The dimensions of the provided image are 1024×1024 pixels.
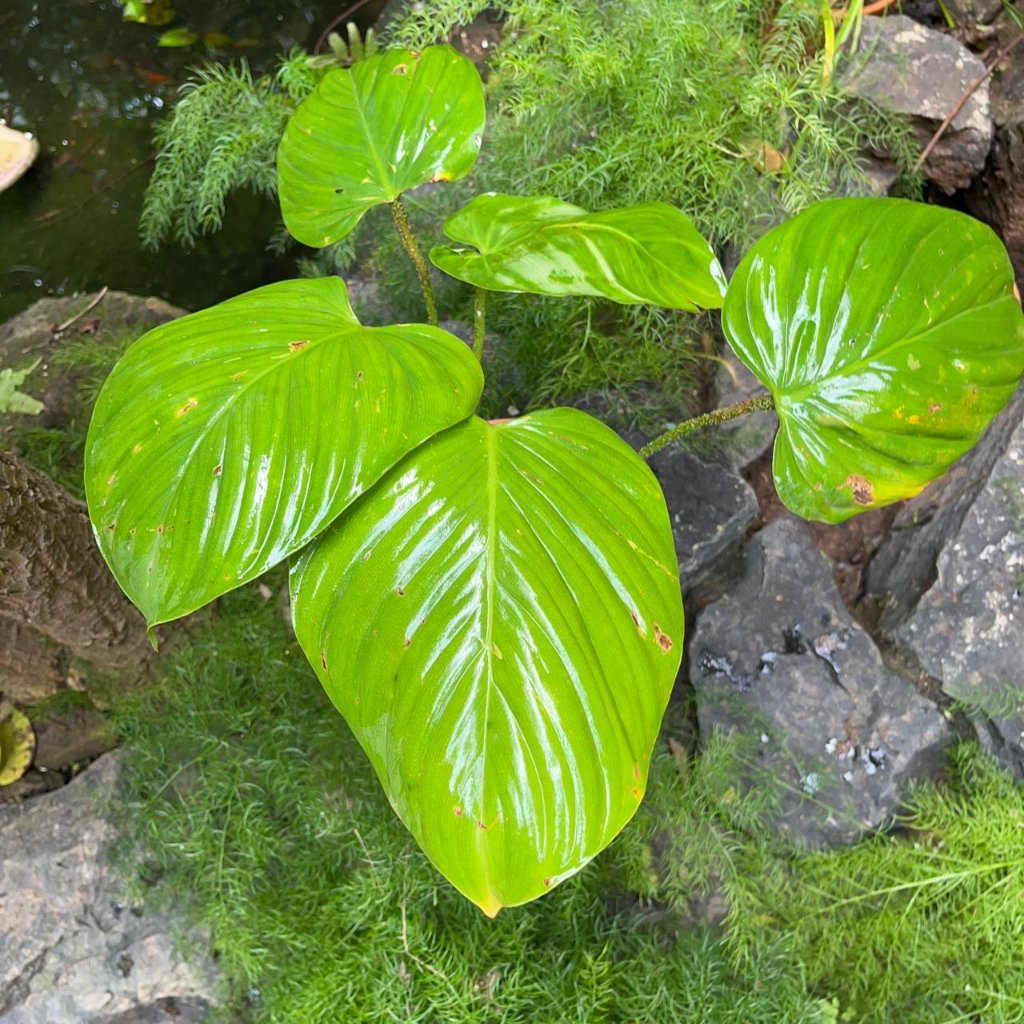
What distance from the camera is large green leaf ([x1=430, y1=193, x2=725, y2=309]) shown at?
3.76ft

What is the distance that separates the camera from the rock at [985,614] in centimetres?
162

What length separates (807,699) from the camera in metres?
1.66

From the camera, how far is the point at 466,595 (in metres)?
Result: 1.00

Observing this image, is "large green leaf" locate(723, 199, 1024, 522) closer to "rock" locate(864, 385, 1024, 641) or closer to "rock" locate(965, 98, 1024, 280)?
"rock" locate(864, 385, 1024, 641)

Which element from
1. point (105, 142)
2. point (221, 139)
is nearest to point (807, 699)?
point (221, 139)

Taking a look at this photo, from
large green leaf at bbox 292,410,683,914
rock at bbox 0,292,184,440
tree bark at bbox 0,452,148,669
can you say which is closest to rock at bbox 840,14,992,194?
large green leaf at bbox 292,410,683,914

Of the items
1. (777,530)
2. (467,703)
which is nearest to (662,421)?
(777,530)

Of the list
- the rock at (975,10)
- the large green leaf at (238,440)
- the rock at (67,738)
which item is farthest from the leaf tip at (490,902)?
the rock at (975,10)

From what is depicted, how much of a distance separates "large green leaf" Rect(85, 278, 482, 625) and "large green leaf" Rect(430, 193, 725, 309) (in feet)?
0.57

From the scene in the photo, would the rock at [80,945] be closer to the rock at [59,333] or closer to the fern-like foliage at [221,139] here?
the rock at [59,333]

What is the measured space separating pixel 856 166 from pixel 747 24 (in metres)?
0.45

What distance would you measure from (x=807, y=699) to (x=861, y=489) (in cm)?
78

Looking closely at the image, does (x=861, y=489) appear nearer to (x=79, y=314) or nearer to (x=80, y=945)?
(x=80, y=945)

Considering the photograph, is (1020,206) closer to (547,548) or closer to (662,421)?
(662,421)
